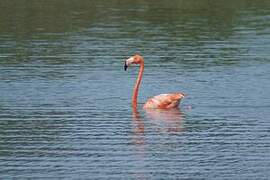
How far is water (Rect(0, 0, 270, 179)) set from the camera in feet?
69.6

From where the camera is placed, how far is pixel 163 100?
26.9 meters

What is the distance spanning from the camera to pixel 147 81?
30891mm

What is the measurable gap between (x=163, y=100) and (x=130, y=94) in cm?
202

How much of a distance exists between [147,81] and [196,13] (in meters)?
18.9

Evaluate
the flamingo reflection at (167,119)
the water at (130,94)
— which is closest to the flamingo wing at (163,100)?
the flamingo reflection at (167,119)

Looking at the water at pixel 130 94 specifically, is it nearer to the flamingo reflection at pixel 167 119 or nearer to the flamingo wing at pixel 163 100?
the flamingo reflection at pixel 167 119

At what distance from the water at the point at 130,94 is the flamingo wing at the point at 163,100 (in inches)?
8.8

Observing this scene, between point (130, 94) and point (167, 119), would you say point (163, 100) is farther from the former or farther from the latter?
point (130, 94)

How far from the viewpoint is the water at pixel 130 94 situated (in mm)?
21203

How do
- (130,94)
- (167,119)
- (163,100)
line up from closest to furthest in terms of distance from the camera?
(167,119) → (163,100) → (130,94)

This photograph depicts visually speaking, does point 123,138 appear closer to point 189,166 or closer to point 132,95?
point 189,166

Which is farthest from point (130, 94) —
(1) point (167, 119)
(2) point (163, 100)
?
(1) point (167, 119)

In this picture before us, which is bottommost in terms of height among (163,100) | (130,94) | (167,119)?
(130,94)

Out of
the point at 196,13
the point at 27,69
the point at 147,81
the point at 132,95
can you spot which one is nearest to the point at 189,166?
the point at 132,95
